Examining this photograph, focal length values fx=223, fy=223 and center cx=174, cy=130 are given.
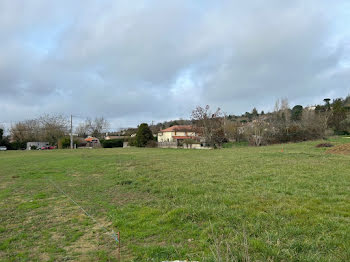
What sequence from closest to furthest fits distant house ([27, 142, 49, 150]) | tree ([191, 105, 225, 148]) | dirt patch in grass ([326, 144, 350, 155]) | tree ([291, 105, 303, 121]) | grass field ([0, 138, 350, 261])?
grass field ([0, 138, 350, 261]) → dirt patch in grass ([326, 144, 350, 155]) → tree ([191, 105, 225, 148]) → tree ([291, 105, 303, 121]) → distant house ([27, 142, 49, 150])

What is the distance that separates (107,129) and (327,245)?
70.7 m

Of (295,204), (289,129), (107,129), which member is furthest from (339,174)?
(107,129)

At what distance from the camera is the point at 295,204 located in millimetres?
4477

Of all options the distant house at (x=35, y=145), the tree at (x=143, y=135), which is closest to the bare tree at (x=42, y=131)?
the distant house at (x=35, y=145)

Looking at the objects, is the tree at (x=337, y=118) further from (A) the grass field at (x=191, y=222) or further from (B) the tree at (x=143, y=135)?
(A) the grass field at (x=191, y=222)

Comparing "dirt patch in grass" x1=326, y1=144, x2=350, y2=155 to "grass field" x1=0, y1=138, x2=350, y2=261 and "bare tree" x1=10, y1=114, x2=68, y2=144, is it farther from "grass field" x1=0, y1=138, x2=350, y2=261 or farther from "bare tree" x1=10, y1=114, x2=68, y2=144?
"bare tree" x1=10, y1=114, x2=68, y2=144

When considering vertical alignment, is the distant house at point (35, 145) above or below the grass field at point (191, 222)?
above

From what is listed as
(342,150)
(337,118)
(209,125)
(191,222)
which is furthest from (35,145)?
(337,118)

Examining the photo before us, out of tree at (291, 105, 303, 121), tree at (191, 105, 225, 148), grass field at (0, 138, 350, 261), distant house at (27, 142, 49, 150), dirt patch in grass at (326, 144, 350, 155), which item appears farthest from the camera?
distant house at (27, 142, 49, 150)

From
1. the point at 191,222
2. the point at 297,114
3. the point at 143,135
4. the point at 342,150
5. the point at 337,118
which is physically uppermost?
the point at 297,114

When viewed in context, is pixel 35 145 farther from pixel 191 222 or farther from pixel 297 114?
pixel 297 114

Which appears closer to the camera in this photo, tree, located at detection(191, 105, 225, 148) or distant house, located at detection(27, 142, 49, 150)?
tree, located at detection(191, 105, 225, 148)

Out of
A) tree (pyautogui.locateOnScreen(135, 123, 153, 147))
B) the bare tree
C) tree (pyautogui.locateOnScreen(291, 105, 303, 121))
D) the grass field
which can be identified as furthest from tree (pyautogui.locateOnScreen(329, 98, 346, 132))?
the bare tree

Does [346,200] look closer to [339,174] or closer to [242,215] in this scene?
[242,215]
